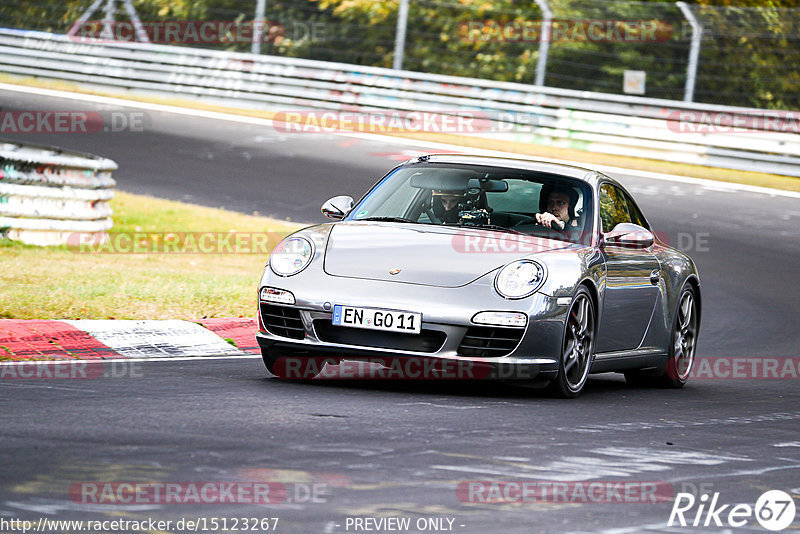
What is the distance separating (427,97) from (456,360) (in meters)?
A: 17.4

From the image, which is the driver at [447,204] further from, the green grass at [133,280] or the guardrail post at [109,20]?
the guardrail post at [109,20]

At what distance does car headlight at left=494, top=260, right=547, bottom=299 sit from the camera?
7391mm

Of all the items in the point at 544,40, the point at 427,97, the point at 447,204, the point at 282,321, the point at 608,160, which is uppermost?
the point at 544,40

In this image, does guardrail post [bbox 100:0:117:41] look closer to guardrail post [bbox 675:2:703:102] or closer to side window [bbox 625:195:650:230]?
guardrail post [bbox 675:2:703:102]

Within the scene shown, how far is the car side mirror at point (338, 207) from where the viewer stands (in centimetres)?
865

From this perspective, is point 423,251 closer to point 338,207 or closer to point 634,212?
point 338,207

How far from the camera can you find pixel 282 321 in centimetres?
762

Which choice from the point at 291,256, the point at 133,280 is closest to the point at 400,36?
the point at 133,280

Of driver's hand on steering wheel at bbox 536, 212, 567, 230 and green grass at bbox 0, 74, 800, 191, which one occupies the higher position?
driver's hand on steering wheel at bbox 536, 212, 567, 230

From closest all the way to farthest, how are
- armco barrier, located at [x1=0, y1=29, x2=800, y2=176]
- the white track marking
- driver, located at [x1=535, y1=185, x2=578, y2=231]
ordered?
driver, located at [x1=535, y1=185, x2=578, y2=231] < the white track marking < armco barrier, located at [x1=0, y1=29, x2=800, y2=176]

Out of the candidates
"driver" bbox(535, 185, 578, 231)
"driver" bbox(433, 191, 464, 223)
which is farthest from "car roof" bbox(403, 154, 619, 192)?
"driver" bbox(433, 191, 464, 223)

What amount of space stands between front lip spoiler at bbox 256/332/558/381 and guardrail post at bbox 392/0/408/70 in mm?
17693

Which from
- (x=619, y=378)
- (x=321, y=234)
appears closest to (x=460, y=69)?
(x=619, y=378)

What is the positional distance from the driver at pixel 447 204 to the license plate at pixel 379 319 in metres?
1.26
